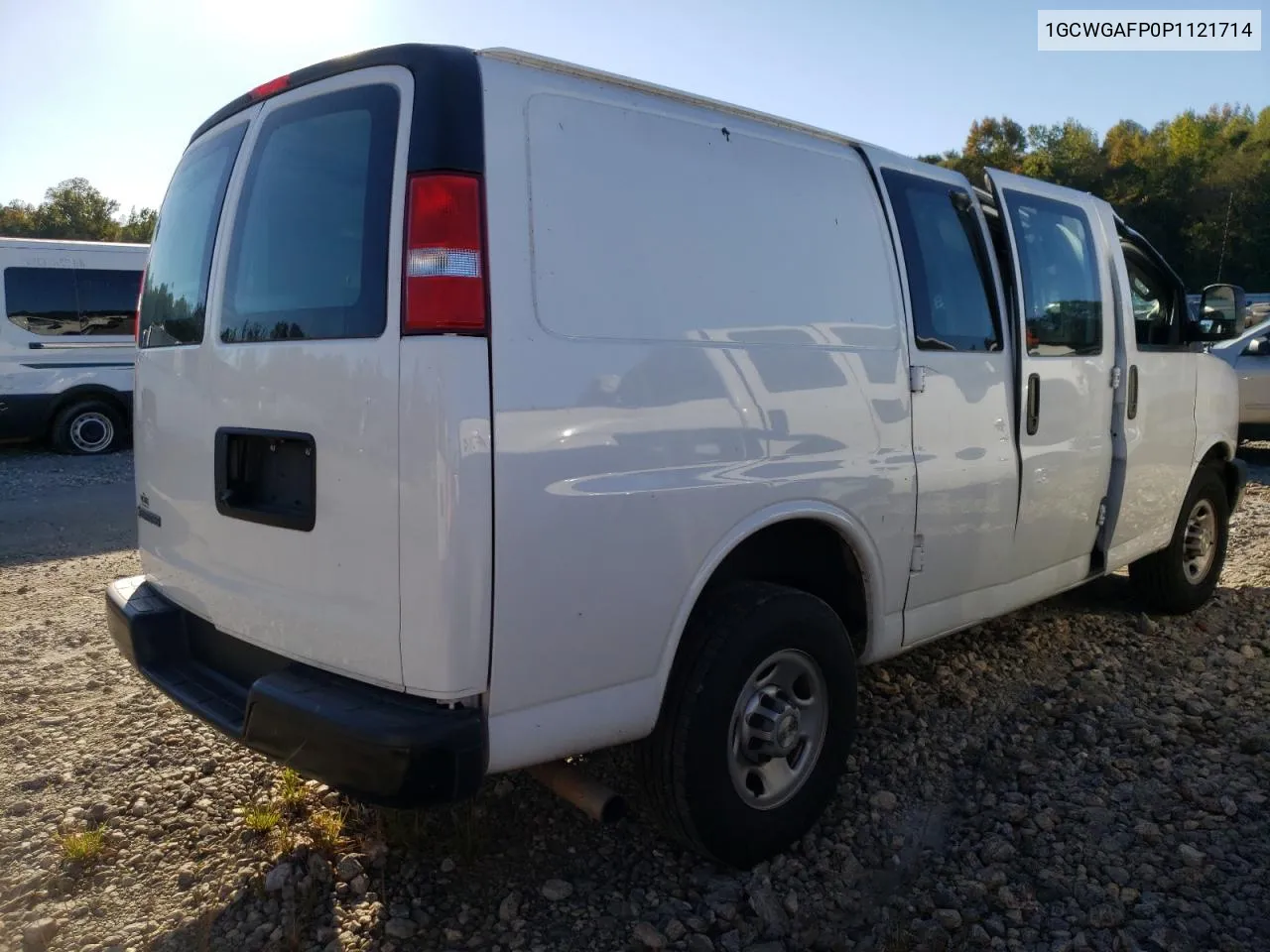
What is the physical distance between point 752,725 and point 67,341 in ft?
36.6

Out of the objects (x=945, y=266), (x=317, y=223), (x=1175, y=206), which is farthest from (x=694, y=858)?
(x=1175, y=206)

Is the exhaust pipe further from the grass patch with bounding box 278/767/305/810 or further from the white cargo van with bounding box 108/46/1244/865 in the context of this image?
the grass patch with bounding box 278/767/305/810

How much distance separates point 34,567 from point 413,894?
4.99 meters

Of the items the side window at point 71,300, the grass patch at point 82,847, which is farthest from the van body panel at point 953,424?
the side window at point 71,300

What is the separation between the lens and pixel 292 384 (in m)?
2.46

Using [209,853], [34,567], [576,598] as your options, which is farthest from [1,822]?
[34,567]

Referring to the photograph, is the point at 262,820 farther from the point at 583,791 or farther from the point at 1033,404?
the point at 1033,404

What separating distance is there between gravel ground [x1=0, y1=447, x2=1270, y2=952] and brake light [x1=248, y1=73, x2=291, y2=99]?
2.19 m

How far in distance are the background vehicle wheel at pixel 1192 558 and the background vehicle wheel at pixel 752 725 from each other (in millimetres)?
2883

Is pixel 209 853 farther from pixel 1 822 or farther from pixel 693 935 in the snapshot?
pixel 693 935

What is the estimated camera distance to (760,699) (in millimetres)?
2916

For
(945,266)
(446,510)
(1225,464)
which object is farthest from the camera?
(1225,464)

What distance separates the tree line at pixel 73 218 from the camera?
125 feet

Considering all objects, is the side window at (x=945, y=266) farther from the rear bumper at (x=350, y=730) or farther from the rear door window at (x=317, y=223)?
the rear bumper at (x=350, y=730)
